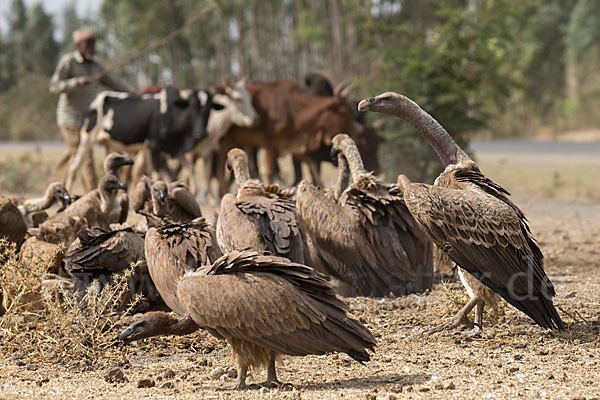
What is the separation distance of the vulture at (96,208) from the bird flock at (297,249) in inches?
0.5

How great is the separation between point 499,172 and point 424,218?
45.8 feet

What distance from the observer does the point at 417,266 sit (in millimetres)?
6660

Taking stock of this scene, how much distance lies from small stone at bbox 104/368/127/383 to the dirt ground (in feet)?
0.08

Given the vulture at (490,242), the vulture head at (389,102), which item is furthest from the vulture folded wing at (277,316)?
the vulture head at (389,102)

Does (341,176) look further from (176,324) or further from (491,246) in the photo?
(176,324)

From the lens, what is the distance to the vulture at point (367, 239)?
646cm

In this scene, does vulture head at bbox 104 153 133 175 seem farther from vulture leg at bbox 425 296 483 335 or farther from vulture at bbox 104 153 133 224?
vulture leg at bbox 425 296 483 335

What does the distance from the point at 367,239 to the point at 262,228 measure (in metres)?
0.96

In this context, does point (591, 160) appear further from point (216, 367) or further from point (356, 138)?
point (216, 367)

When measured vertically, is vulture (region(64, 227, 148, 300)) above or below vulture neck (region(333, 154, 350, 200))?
below

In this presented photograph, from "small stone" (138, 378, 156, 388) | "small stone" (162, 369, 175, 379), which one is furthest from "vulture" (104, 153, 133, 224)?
"small stone" (138, 378, 156, 388)

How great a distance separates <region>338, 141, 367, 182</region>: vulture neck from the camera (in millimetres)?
7134

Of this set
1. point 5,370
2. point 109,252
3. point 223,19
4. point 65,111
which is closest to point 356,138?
point 65,111

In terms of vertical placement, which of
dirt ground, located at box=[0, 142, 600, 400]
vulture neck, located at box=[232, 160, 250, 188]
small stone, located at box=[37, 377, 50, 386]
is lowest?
dirt ground, located at box=[0, 142, 600, 400]
